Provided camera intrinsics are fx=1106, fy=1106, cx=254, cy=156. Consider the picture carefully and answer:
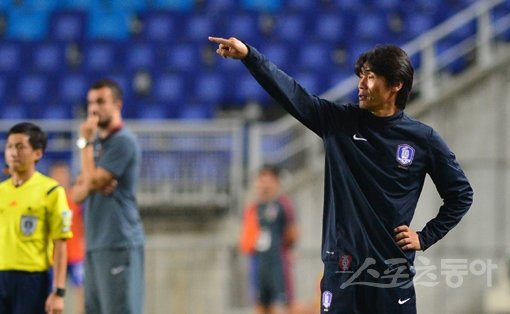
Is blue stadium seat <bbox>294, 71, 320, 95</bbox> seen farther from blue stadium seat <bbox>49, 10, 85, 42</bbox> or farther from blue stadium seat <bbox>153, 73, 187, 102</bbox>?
blue stadium seat <bbox>49, 10, 85, 42</bbox>

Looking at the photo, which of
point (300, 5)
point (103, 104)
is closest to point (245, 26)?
point (300, 5)

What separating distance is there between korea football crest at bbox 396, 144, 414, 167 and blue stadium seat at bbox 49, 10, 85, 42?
11.7 m

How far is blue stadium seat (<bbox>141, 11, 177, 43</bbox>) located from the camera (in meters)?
16.2

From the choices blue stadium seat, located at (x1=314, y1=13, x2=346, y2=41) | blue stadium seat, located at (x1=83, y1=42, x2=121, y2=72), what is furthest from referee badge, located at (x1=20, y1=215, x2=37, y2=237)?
blue stadium seat, located at (x1=314, y1=13, x2=346, y2=41)

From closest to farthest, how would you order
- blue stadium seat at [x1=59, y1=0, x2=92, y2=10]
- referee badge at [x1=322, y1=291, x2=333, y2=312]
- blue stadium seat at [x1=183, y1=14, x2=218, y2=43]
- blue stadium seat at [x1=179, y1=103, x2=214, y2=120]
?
referee badge at [x1=322, y1=291, x2=333, y2=312] → blue stadium seat at [x1=179, y1=103, x2=214, y2=120] → blue stadium seat at [x1=183, y1=14, x2=218, y2=43] → blue stadium seat at [x1=59, y1=0, x2=92, y2=10]

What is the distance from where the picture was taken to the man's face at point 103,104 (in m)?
7.30

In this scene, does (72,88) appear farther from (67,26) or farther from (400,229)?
(400,229)

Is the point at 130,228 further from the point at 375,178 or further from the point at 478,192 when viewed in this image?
the point at 478,192

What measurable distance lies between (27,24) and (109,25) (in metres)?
1.20

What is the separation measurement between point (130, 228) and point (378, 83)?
2717 millimetres

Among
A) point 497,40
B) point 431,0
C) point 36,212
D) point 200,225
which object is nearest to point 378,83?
point 36,212

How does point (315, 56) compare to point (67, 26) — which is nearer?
point (315, 56)

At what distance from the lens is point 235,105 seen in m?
15.5

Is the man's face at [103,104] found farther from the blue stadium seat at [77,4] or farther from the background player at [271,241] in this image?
the blue stadium seat at [77,4]
